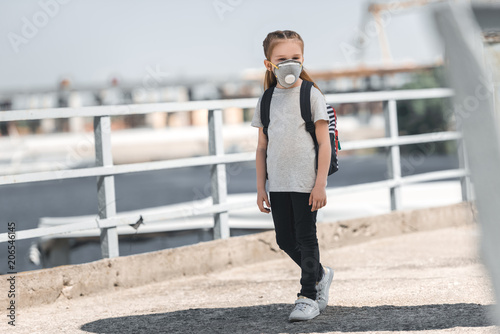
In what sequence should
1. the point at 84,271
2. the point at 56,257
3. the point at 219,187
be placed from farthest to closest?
the point at 56,257 → the point at 219,187 → the point at 84,271

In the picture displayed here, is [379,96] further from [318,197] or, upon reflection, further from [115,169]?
[318,197]

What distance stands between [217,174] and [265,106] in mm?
1668

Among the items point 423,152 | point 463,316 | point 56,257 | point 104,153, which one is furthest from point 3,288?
point 423,152

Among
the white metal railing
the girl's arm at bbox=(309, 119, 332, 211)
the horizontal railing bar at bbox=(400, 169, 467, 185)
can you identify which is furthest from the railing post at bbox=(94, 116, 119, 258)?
the horizontal railing bar at bbox=(400, 169, 467, 185)

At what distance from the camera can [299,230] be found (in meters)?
3.46

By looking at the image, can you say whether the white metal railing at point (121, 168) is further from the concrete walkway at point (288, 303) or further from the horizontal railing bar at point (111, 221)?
the concrete walkway at point (288, 303)

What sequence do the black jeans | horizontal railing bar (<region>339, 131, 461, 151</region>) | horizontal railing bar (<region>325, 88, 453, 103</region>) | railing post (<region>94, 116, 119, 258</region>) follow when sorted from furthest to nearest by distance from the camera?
1. horizontal railing bar (<region>339, 131, 461, 151</region>)
2. horizontal railing bar (<region>325, 88, 453, 103</region>)
3. railing post (<region>94, 116, 119, 258</region>)
4. the black jeans

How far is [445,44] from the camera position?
4.89 feet

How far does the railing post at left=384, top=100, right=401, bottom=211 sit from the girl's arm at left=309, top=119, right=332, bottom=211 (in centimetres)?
311

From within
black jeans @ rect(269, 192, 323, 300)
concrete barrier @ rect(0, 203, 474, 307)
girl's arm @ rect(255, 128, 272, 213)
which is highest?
girl's arm @ rect(255, 128, 272, 213)

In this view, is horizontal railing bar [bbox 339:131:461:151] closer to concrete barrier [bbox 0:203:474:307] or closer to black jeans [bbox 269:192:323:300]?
concrete barrier [bbox 0:203:474:307]

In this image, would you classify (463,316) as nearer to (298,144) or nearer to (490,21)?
(298,144)

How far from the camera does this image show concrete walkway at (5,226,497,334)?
11.3 ft

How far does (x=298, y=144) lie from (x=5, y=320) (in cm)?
184
